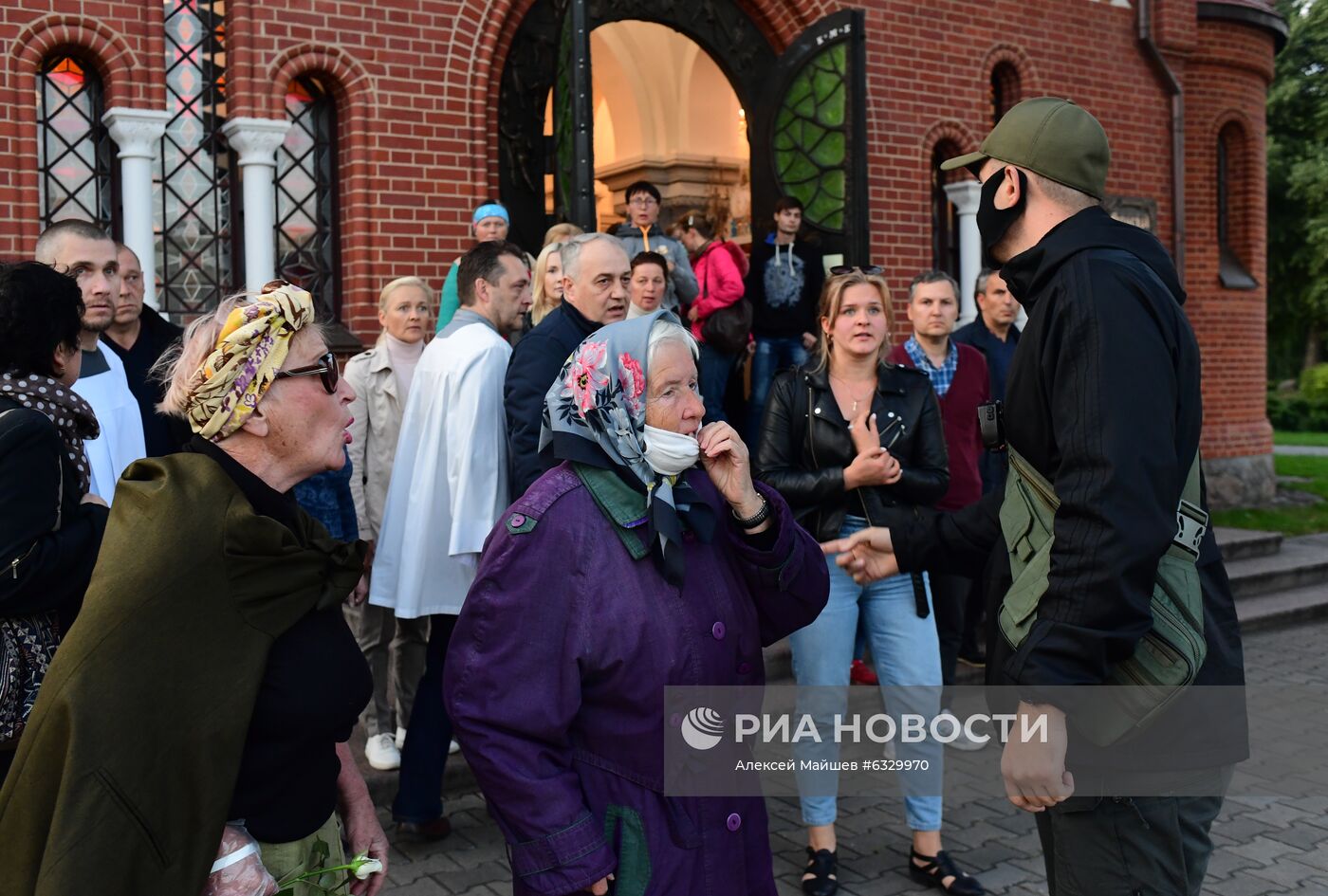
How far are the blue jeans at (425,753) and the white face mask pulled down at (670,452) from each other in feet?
6.86

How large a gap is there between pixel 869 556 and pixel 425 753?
6.94 feet

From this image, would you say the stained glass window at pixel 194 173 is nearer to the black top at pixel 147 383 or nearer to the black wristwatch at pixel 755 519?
the black top at pixel 147 383

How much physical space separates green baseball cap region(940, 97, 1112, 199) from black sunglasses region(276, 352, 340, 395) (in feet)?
4.47

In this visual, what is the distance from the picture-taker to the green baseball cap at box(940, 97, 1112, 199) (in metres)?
2.49

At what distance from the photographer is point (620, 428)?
273cm

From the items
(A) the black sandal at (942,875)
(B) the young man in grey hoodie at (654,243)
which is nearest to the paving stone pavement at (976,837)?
(A) the black sandal at (942,875)

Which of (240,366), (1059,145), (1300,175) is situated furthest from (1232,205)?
(1300,175)

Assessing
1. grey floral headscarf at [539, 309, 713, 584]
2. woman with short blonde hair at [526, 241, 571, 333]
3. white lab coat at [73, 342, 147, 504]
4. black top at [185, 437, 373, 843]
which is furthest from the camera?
woman with short blonde hair at [526, 241, 571, 333]

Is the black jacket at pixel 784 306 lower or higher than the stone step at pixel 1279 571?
higher

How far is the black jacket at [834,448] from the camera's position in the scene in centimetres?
454

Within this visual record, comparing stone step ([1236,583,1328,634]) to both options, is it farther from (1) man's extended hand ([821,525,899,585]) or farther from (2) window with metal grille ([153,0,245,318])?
(2) window with metal grille ([153,0,245,318])

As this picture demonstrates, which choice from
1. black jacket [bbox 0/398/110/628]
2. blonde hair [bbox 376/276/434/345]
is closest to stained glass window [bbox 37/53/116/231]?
blonde hair [bbox 376/276/434/345]

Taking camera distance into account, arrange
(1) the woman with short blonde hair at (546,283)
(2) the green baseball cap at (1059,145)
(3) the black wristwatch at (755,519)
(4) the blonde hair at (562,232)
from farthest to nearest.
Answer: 1. (4) the blonde hair at (562,232)
2. (1) the woman with short blonde hair at (546,283)
3. (3) the black wristwatch at (755,519)
4. (2) the green baseball cap at (1059,145)

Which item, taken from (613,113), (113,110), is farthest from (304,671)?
(613,113)
